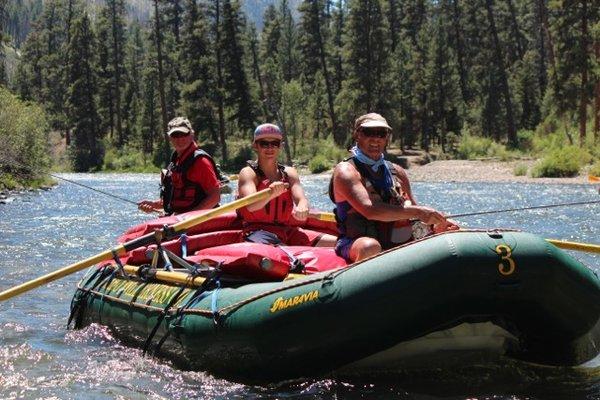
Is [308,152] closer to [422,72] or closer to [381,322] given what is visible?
[422,72]

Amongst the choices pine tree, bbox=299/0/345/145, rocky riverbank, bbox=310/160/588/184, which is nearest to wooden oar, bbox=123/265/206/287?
rocky riverbank, bbox=310/160/588/184

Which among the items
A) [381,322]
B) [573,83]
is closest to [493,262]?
[381,322]

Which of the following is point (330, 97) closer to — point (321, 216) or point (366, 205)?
point (321, 216)

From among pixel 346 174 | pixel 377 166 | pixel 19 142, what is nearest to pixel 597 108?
pixel 19 142

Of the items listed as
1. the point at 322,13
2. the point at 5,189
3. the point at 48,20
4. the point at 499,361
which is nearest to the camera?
the point at 499,361

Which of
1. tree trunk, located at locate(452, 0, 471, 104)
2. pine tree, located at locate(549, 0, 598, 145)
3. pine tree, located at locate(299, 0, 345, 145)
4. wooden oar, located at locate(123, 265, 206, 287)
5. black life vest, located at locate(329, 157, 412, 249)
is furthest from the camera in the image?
tree trunk, located at locate(452, 0, 471, 104)

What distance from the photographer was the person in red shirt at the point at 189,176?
8102 mm

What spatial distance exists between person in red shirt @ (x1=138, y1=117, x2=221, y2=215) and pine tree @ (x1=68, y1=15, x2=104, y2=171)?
46841 millimetres

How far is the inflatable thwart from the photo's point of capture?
479 centimetres

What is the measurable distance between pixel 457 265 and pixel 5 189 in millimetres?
22724

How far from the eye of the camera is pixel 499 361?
547 centimetres

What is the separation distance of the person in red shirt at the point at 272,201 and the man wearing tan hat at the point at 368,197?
0.88 metres

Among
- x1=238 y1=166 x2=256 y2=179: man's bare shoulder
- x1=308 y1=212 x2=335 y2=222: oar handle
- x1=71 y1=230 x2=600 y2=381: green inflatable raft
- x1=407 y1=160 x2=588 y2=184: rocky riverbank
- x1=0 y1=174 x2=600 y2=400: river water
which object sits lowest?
x1=407 y1=160 x2=588 y2=184: rocky riverbank

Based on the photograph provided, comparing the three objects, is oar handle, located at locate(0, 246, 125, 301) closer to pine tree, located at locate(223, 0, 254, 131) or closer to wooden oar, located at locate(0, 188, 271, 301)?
wooden oar, located at locate(0, 188, 271, 301)
